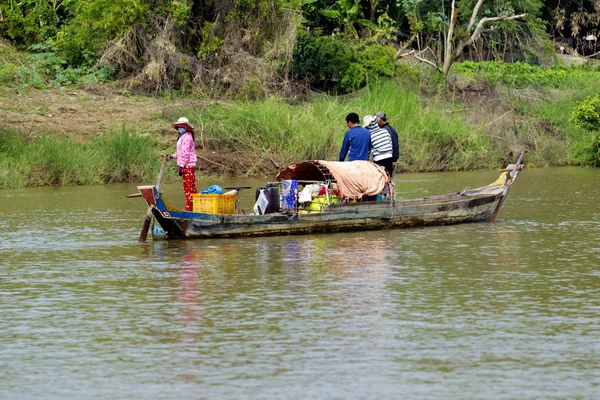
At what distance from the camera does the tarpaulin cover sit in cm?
1470

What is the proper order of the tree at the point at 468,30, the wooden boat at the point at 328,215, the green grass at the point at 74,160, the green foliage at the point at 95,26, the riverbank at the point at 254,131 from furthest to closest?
the tree at the point at 468,30 → the green foliage at the point at 95,26 → the riverbank at the point at 254,131 → the green grass at the point at 74,160 → the wooden boat at the point at 328,215

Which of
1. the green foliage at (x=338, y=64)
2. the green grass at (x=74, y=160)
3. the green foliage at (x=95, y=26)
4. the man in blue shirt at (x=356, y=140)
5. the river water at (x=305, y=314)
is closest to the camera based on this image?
the river water at (x=305, y=314)

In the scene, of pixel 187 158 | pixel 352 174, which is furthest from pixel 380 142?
pixel 187 158

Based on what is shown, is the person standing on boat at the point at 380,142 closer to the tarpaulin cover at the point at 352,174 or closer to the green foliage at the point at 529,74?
the tarpaulin cover at the point at 352,174

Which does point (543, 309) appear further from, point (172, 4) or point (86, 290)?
point (172, 4)

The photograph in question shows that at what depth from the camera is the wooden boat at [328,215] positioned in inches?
544

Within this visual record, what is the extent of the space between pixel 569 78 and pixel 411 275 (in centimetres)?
2453

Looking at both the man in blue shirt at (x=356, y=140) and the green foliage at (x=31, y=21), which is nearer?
the man in blue shirt at (x=356, y=140)

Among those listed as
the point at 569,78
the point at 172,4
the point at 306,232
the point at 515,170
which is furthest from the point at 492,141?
the point at 306,232

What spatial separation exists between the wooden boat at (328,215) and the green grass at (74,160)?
9095mm

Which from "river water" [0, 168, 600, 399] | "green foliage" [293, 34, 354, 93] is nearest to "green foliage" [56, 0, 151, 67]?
"green foliage" [293, 34, 354, 93]

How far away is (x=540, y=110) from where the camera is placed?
104ft

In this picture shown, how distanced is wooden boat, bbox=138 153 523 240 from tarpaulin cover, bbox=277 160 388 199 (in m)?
0.02

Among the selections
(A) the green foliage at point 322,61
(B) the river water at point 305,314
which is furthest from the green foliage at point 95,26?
(B) the river water at point 305,314
